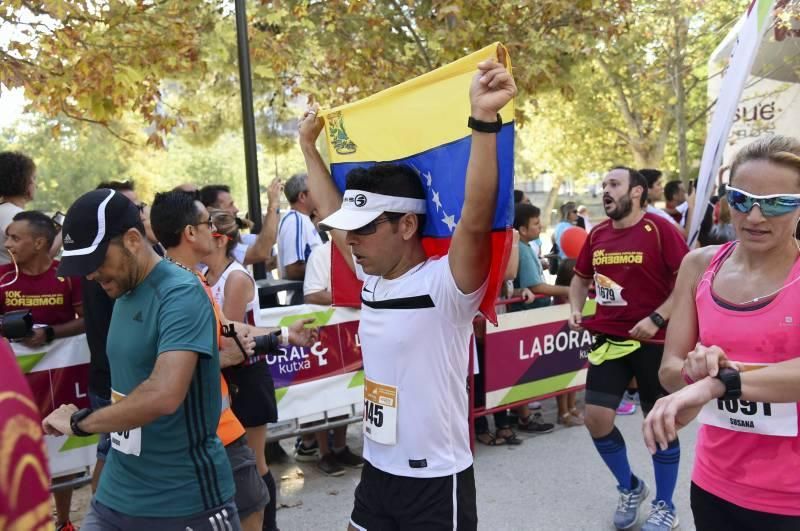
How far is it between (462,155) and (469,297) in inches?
21.2

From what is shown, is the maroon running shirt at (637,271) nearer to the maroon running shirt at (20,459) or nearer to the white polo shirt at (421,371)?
the white polo shirt at (421,371)

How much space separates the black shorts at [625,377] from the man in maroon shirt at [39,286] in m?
3.18

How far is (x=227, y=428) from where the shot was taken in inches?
126

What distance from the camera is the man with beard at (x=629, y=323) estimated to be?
4.50 m

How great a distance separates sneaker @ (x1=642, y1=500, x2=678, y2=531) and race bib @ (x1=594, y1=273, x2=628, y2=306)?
4.08 feet

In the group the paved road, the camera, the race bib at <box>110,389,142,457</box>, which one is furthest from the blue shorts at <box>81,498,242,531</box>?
the paved road

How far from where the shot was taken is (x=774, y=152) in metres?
2.40

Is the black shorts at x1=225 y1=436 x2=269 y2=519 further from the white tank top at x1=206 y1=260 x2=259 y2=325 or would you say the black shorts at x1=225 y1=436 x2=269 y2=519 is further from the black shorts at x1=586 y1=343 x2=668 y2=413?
the black shorts at x1=586 y1=343 x2=668 y2=413

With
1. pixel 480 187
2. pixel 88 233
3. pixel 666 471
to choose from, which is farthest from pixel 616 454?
pixel 88 233

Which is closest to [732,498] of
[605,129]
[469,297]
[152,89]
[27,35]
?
[469,297]

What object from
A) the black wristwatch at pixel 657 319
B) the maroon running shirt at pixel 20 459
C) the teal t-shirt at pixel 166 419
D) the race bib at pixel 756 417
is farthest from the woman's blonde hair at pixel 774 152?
the maroon running shirt at pixel 20 459

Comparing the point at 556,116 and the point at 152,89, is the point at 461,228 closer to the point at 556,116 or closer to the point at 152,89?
the point at 152,89

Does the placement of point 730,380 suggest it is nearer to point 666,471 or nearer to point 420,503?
point 420,503

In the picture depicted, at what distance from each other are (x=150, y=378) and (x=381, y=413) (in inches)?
31.2
